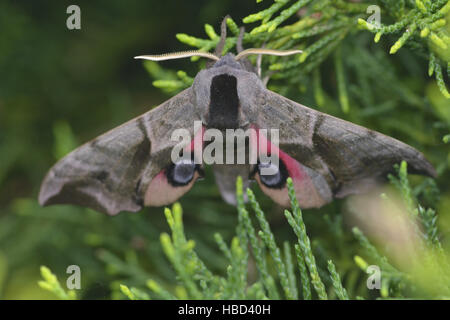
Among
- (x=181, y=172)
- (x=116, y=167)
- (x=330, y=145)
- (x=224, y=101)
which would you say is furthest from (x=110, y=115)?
(x=330, y=145)

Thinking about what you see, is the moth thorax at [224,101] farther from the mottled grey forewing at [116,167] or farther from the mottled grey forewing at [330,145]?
the mottled grey forewing at [116,167]

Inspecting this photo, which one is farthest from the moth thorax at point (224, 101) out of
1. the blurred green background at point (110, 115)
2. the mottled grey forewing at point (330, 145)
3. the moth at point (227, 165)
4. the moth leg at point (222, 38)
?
the blurred green background at point (110, 115)

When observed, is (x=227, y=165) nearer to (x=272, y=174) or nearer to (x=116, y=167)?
(x=272, y=174)

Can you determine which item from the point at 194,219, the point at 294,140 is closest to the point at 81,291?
the point at 194,219

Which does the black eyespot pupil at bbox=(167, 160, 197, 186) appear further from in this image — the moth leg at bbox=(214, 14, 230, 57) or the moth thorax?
the moth leg at bbox=(214, 14, 230, 57)

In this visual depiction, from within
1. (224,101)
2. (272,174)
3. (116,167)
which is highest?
(224,101)
